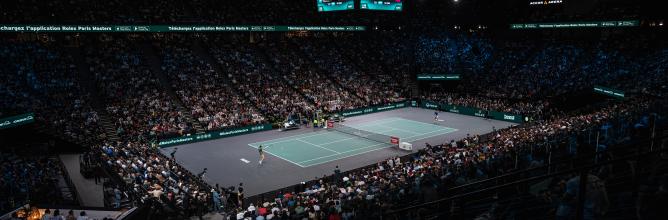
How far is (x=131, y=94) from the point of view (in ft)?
125

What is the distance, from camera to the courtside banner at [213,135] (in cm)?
3394

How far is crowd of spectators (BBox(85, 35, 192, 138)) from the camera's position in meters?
34.6

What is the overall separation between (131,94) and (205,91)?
6889 mm

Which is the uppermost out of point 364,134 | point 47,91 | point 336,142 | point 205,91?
point 47,91

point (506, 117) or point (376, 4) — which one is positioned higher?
point (376, 4)

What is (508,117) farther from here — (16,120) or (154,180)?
(16,120)

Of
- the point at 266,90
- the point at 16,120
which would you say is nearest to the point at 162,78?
the point at 266,90

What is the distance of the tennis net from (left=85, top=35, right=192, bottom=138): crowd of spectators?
13.4 metres

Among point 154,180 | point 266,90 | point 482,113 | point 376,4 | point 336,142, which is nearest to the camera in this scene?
Result: point 154,180

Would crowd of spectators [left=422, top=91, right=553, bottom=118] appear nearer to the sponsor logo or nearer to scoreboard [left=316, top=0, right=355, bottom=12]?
the sponsor logo

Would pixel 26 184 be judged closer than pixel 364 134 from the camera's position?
Yes

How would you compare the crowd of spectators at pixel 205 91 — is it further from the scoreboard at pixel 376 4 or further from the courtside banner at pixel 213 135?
the scoreboard at pixel 376 4

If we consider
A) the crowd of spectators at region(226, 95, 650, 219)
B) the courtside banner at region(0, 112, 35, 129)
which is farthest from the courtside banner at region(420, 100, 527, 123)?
the courtside banner at region(0, 112, 35, 129)

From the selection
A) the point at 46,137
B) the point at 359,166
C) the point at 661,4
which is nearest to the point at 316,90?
the point at 359,166
